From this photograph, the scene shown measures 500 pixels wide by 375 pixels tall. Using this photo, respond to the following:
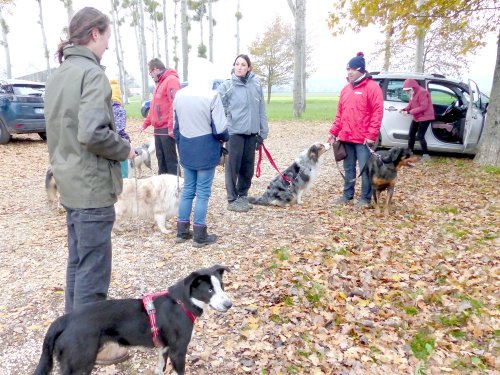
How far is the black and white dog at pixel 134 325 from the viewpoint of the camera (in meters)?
2.32

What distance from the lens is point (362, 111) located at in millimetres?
6051

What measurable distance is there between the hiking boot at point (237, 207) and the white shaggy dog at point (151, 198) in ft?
3.94

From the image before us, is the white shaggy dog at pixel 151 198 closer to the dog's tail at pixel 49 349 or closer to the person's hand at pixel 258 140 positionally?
the person's hand at pixel 258 140

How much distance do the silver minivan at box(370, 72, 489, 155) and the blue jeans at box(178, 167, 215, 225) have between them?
694 cm

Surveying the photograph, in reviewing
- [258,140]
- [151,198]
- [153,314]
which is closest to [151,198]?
[151,198]

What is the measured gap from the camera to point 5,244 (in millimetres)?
5242

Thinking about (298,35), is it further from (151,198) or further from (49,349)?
(49,349)

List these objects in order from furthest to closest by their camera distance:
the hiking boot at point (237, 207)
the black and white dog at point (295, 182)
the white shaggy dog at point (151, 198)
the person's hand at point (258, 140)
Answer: the black and white dog at point (295, 182)
the hiking boot at point (237, 207)
the person's hand at point (258, 140)
the white shaggy dog at point (151, 198)

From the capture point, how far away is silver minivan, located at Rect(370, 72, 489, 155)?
9580mm

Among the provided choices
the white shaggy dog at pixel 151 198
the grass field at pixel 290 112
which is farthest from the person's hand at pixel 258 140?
the grass field at pixel 290 112

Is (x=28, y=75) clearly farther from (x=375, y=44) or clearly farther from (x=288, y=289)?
(x=288, y=289)

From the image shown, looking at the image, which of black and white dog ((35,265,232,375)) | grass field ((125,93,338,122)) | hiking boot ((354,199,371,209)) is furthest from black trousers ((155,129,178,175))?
grass field ((125,93,338,122))

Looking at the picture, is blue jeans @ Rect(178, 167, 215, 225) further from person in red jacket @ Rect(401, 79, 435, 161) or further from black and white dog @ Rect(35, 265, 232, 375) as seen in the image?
person in red jacket @ Rect(401, 79, 435, 161)

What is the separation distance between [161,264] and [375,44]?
1238 inches
